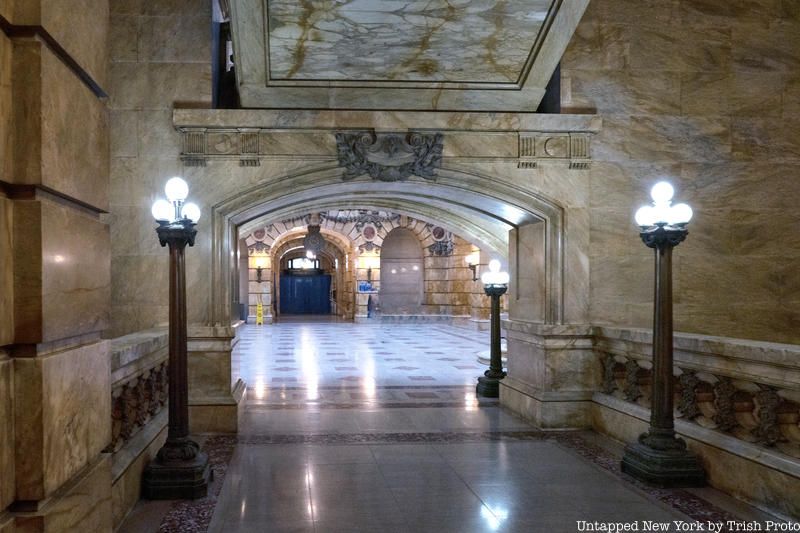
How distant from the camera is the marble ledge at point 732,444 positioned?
424cm

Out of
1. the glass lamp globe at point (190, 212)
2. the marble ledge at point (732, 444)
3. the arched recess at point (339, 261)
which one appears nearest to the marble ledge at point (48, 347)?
the glass lamp globe at point (190, 212)

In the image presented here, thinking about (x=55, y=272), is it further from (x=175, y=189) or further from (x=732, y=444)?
(x=732, y=444)

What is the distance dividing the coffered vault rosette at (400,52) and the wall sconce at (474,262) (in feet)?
52.7

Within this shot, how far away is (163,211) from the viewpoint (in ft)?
15.7

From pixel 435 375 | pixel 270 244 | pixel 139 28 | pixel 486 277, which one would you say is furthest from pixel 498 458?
pixel 270 244

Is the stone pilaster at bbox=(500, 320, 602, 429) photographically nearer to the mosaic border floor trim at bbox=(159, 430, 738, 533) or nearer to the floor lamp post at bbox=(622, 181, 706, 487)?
the mosaic border floor trim at bbox=(159, 430, 738, 533)

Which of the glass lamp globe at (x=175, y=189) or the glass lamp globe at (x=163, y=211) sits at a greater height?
the glass lamp globe at (x=175, y=189)

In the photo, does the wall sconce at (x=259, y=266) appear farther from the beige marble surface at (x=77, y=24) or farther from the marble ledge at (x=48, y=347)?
the marble ledge at (x=48, y=347)

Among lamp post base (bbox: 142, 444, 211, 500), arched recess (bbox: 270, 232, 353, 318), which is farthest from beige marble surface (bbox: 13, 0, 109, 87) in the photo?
arched recess (bbox: 270, 232, 353, 318)

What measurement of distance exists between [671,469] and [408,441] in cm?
247

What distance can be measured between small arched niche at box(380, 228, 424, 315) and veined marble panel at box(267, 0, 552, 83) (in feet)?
68.1

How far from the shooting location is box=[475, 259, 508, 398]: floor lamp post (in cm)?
876

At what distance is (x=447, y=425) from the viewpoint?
23.2ft

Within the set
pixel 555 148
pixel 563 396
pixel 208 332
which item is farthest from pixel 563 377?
A: pixel 208 332
